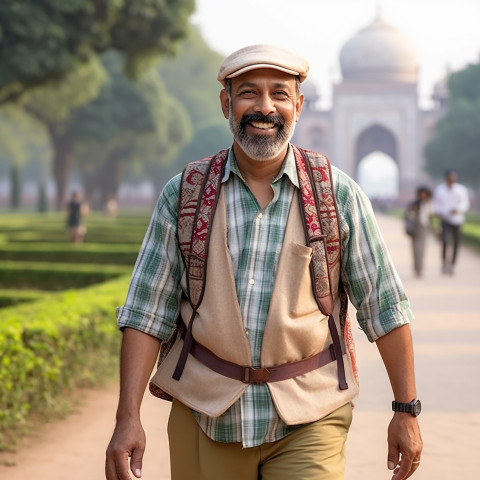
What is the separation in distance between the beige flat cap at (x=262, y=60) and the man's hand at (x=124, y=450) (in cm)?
81

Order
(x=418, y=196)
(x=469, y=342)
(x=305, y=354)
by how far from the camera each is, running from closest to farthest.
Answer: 1. (x=305, y=354)
2. (x=469, y=342)
3. (x=418, y=196)

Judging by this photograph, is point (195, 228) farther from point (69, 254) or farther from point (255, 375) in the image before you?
point (69, 254)

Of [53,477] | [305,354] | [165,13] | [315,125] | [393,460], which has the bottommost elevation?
[53,477]

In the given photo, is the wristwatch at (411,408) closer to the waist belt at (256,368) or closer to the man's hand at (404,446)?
the man's hand at (404,446)

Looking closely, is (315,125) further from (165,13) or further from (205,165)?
(205,165)

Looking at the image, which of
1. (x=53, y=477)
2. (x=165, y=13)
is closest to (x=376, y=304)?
(x=53, y=477)

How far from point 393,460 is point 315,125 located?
51.8 metres

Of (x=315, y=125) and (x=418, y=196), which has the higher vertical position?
(x=315, y=125)

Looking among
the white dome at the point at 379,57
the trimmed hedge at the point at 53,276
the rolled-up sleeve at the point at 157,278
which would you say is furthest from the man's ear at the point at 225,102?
the white dome at the point at 379,57

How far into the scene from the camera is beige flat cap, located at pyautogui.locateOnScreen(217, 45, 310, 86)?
205 centimetres

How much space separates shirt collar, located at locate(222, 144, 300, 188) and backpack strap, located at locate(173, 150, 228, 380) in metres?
0.02

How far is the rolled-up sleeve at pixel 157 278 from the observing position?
6.96 feet

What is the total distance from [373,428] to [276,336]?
2352 mm

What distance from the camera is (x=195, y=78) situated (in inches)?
2201
